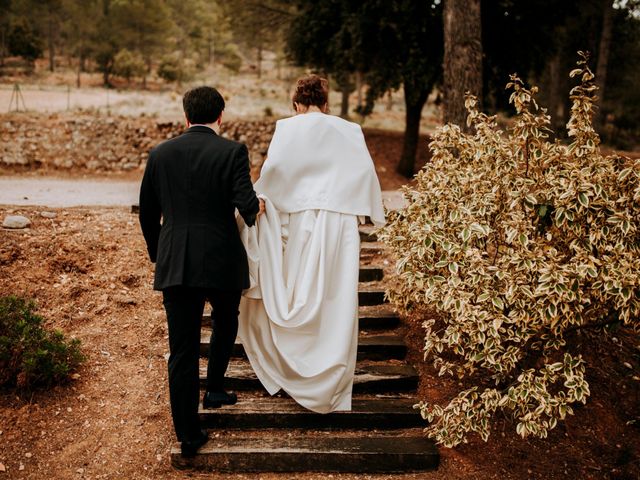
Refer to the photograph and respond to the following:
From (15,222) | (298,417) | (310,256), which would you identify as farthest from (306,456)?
(15,222)

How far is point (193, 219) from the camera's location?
3133 mm

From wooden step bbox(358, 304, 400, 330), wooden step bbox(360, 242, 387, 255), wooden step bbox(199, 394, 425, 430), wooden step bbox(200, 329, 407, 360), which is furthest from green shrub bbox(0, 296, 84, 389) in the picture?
wooden step bbox(360, 242, 387, 255)

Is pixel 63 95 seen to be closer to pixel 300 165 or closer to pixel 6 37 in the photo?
pixel 6 37

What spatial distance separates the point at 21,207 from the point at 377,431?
5.18m

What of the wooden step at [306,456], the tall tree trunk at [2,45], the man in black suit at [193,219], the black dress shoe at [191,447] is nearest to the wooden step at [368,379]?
the wooden step at [306,456]

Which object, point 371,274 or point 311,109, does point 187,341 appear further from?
point 371,274

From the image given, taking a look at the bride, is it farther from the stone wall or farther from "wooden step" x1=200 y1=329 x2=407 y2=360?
the stone wall

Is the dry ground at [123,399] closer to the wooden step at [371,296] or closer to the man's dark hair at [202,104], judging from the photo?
the wooden step at [371,296]

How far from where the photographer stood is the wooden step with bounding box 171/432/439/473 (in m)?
3.45

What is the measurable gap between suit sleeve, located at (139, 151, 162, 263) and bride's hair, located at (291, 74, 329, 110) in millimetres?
1146

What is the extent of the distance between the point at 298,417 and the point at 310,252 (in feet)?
4.05

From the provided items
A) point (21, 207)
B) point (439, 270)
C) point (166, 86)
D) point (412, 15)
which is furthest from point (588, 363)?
point (166, 86)

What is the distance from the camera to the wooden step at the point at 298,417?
3.75m

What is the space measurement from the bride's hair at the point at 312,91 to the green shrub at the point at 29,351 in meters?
2.66
